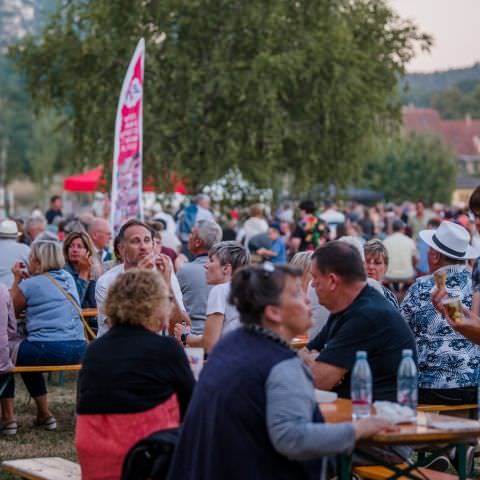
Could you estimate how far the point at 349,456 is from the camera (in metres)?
5.97

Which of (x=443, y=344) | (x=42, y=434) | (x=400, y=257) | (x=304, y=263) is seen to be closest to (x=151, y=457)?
(x=443, y=344)

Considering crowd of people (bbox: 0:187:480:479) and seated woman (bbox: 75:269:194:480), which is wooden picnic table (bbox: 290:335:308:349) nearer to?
crowd of people (bbox: 0:187:480:479)

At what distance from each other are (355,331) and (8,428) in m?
5.17

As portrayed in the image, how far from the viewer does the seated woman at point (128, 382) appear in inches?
239

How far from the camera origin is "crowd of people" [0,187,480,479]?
16.2ft

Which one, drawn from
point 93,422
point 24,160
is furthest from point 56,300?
point 24,160

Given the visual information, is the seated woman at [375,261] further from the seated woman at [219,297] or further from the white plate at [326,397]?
the white plate at [326,397]

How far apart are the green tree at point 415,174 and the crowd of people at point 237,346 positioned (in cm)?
8124

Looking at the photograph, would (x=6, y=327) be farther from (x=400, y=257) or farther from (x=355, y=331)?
(x=400, y=257)

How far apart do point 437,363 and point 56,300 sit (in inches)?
145

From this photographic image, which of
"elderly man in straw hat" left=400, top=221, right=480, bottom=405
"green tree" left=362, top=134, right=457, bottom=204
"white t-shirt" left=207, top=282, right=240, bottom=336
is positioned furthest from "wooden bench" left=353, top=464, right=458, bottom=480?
"green tree" left=362, top=134, right=457, bottom=204

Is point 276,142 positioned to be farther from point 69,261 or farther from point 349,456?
point 349,456

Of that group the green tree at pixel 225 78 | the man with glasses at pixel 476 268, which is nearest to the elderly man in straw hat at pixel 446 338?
the man with glasses at pixel 476 268

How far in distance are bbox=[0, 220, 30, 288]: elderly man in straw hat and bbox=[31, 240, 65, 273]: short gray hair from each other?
91.7 inches
